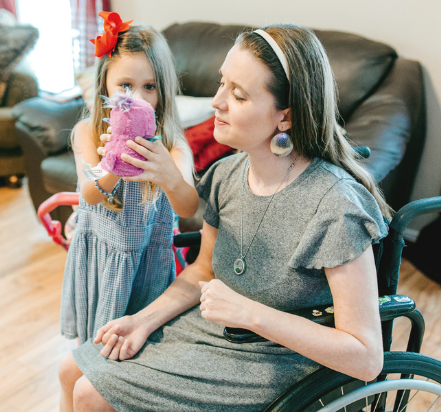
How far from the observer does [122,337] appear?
1.04 metres

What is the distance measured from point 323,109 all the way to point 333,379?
53 cm

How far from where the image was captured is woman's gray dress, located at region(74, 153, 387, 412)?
34.6 inches

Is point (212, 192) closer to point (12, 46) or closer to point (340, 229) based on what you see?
point (340, 229)

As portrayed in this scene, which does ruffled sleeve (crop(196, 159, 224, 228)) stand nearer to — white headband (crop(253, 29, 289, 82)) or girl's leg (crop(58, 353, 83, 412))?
white headband (crop(253, 29, 289, 82))

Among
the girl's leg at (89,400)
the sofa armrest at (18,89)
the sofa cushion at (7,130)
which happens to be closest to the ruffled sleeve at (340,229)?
the girl's leg at (89,400)

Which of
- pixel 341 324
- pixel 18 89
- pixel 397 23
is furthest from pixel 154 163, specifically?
pixel 18 89

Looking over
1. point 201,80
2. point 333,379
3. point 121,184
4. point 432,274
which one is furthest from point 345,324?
point 201,80

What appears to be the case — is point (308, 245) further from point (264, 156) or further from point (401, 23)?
point (401, 23)

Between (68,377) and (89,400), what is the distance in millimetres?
171

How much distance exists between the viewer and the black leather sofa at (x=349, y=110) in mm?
1854

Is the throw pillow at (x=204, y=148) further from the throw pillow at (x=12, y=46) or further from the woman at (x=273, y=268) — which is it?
the throw pillow at (x=12, y=46)

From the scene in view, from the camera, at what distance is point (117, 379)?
953 mm

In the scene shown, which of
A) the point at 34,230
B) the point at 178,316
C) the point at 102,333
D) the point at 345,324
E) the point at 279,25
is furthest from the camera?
the point at 34,230

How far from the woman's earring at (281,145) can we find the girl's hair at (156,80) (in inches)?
14.6
